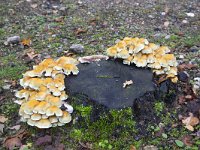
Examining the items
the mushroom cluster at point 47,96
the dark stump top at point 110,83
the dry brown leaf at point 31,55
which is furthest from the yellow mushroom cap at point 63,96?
the dry brown leaf at point 31,55

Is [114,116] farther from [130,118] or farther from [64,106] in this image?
[64,106]

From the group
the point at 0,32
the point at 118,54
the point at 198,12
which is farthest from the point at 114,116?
the point at 198,12

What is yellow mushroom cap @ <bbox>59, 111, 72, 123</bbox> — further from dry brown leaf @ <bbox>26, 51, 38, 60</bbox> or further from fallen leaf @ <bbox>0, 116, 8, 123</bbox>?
dry brown leaf @ <bbox>26, 51, 38, 60</bbox>

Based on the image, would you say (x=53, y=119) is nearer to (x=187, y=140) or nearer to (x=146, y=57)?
(x=146, y=57)

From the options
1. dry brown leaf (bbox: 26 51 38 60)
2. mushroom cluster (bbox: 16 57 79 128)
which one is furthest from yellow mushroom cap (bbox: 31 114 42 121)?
dry brown leaf (bbox: 26 51 38 60)

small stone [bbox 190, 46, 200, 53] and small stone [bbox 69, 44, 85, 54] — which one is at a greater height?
small stone [bbox 190, 46, 200, 53]

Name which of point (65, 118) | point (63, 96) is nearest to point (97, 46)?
point (63, 96)
